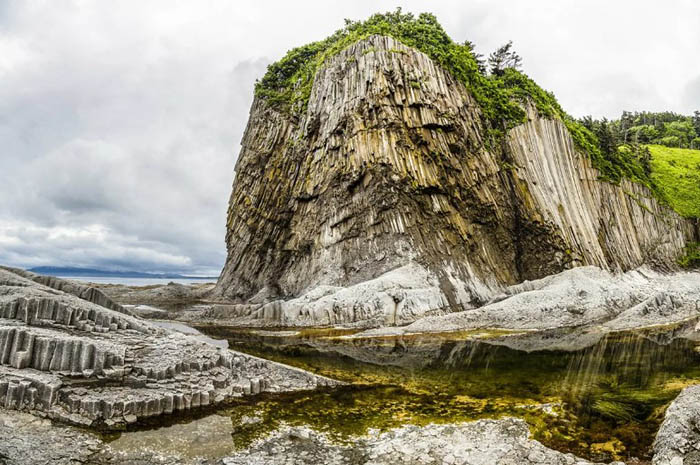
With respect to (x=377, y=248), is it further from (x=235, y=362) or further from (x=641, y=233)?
(x=641, y=233)

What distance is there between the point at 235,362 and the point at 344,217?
82.0ft

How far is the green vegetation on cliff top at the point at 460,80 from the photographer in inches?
1681

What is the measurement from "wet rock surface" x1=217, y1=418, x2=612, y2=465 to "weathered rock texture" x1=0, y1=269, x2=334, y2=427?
343cm

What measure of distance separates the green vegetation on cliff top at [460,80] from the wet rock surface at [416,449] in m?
36.2

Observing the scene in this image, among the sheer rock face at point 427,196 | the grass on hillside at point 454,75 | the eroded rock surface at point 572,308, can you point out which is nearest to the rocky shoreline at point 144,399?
the eroded rock surface at point 572,308

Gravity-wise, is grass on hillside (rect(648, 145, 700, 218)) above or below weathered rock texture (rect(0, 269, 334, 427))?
above

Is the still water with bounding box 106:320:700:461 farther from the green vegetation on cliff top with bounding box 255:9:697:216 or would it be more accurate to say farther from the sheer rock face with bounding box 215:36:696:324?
the green vegetation on cliff top with bounding box 255:9:697:216

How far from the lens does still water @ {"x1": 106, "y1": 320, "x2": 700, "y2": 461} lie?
9.41 metres

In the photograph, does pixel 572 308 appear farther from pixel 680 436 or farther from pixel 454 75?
pixel 454 75

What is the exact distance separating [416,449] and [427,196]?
30.2 m

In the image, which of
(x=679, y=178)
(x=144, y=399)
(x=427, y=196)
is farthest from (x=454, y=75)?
(x=144, y=399)

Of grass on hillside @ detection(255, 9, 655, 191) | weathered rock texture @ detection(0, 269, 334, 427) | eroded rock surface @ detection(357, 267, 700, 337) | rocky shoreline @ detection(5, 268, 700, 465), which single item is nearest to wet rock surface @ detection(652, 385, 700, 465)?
rocky shoreline @ detection(5, 268, 700, 465)

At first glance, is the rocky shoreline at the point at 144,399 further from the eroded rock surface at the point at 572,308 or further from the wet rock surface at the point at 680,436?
the eroded rock surface at the point at 572,308

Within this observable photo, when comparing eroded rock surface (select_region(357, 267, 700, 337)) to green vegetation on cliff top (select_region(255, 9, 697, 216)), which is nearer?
eroded rock surface (select_region(357, 267, 700, 337))
